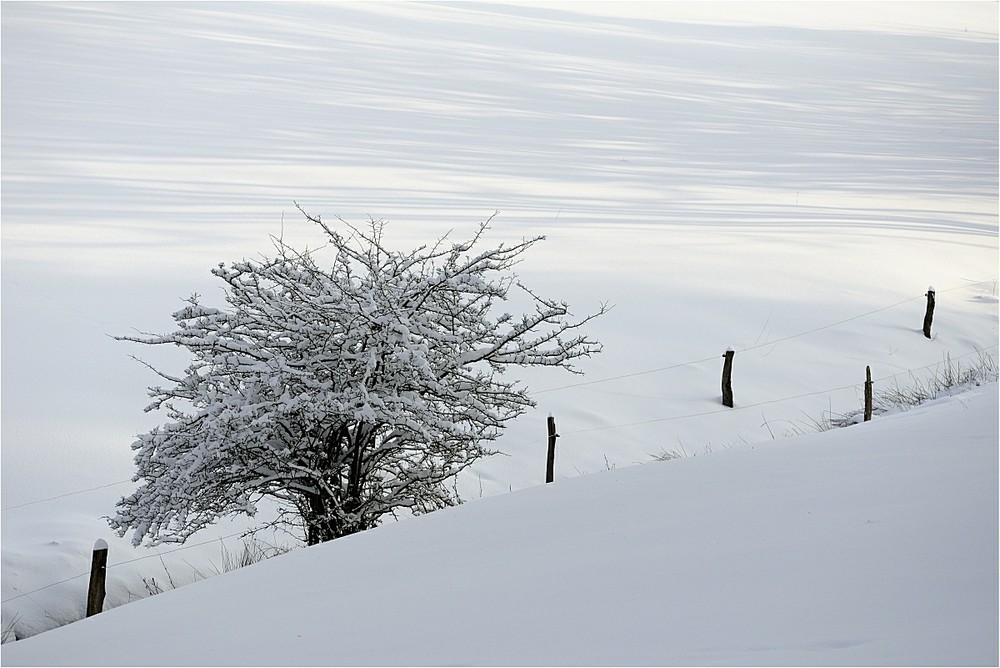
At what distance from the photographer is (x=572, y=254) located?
19812 mm

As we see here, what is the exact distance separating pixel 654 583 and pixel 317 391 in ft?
13.4

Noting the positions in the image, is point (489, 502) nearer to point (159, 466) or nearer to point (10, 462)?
point (159, 466)

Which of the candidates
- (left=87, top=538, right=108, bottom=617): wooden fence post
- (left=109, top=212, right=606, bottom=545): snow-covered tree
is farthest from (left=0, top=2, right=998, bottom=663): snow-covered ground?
(left=109, top=212, right=606, bottom=545): snow-covered tree

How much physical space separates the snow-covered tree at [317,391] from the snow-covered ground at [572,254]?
4.02 feet

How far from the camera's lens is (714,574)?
11.4 feet

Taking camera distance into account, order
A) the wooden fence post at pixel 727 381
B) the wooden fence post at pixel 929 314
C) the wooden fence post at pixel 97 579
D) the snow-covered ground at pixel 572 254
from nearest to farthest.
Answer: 1. the snow-covered ground at pixel 572 254
2. the wooden fence post at pixel 97 579
3. the wooden fence post at pixel 727 381
4. the wooden fence post at pixel 929 314

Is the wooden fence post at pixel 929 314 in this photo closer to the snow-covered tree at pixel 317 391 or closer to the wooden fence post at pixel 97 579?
the snow-covered tree at pixel 317 391

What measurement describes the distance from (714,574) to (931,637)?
2.92 feet

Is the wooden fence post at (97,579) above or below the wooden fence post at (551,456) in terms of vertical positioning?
below

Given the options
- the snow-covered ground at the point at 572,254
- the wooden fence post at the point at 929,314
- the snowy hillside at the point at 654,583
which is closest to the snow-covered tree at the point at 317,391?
the snow-covered ground at the point at 572,254

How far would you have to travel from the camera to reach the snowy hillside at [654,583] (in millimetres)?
2900

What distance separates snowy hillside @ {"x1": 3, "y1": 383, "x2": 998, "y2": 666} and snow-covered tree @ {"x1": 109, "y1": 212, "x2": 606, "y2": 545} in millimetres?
2057

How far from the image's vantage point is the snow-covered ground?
12.1ft

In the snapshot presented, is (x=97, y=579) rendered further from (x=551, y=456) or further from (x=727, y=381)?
(x=727, y=381)
